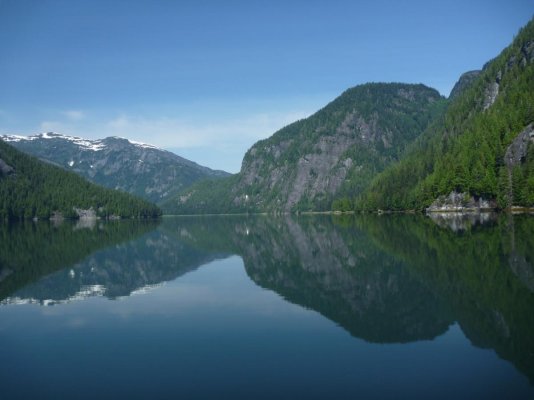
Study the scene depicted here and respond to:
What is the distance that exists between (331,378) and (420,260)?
25024 mm

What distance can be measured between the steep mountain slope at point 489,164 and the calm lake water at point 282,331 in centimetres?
8939

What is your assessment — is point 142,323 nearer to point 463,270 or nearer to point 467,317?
point 467,317

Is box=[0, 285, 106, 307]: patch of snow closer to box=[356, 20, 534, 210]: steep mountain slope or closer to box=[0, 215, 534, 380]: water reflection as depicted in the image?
box=[0, 215, 534, 380]: water reflection

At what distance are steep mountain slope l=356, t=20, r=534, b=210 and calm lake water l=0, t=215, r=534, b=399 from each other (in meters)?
89.4

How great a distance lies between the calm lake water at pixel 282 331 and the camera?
13828 mm

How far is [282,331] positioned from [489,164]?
124031mm

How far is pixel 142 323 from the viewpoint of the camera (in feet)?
72.9

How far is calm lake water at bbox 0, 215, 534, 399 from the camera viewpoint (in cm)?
1383

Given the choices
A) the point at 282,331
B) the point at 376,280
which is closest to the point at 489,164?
the point at 376,280

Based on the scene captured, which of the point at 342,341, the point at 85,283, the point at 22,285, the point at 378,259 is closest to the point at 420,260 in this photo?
the point at 378,259

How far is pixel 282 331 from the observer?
1975 centimetres

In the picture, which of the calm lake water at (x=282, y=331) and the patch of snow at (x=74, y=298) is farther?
the patch of snow at (x=74, y=298)

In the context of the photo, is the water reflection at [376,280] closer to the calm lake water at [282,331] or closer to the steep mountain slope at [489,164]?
the calm lake water at [282,331]

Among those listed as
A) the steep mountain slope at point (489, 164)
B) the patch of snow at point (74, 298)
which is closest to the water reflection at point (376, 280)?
the patch of snow at point (74, 298)
